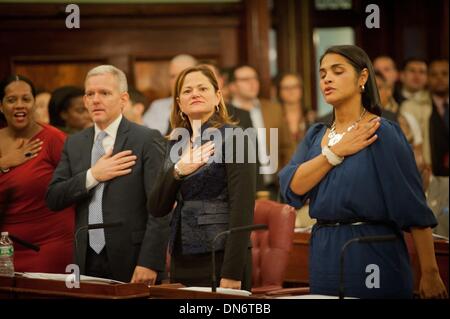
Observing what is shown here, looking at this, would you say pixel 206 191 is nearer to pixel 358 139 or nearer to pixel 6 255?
pixel 358 139

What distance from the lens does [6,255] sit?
13.7ft

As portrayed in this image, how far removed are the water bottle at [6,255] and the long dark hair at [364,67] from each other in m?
1.56

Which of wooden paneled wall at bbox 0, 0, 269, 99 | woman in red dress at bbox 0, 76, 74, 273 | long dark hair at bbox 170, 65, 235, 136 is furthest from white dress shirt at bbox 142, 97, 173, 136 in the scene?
long dark hair at bbox 170, 65, 235, 136

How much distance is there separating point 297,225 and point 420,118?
189 cm

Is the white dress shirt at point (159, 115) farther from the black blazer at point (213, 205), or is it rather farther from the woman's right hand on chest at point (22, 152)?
the black blazer at point (213, 205)

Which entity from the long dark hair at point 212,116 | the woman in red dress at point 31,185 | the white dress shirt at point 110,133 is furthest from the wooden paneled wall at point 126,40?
the long dark hair at point 212,116

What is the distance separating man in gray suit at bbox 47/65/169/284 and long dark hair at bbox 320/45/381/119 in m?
1.06

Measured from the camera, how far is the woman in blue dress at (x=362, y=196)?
3438 millimetres

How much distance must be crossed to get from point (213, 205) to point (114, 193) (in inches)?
22.6

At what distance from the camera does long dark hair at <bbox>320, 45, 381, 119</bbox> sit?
3555mm

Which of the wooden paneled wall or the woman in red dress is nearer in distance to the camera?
the woman in red dress

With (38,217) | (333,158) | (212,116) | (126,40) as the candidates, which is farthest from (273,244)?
(126,40)

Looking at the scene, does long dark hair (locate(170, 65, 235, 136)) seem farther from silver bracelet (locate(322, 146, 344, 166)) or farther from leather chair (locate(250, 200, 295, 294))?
leather chair (locate(250, 200, 295, 294))
